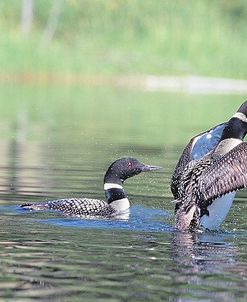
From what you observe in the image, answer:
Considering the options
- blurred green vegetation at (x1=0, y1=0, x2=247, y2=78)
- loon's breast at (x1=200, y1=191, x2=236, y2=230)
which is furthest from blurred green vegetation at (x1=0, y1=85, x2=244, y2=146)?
blurred green vegetation at (x1=0, y1=0, x2=247, y2=78)

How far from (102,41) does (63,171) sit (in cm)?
4645

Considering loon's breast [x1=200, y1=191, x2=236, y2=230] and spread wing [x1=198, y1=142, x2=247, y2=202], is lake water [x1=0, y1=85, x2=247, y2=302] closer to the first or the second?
loon's breast [x1=200, y1=191, x2=236, y2=230]

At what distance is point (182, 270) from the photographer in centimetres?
868

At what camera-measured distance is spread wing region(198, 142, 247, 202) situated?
35.1ft

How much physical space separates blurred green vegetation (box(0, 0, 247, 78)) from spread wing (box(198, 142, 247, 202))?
41020 mm

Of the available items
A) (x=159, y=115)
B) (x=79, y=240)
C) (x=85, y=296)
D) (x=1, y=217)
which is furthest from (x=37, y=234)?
(x=159, y=115)

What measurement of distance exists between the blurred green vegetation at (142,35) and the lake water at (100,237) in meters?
31.7

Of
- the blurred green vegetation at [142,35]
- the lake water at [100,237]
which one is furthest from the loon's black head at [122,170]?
the blurred green vegetation at [142,35]

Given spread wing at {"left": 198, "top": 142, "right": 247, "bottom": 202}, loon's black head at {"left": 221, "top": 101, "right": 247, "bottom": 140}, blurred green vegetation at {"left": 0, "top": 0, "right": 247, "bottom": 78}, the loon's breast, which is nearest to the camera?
spread wing at {"left": 198, "top": 142, "right": 247, "bottom": 202}

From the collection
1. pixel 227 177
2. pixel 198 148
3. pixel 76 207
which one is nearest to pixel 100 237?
pixel 227 177

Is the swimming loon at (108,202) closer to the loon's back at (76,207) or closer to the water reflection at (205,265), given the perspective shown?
the loon's back at (76,207)

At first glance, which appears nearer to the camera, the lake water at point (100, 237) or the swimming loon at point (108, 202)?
the lake water at point (100, 237)

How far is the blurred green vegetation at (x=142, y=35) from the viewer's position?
56.4 meters

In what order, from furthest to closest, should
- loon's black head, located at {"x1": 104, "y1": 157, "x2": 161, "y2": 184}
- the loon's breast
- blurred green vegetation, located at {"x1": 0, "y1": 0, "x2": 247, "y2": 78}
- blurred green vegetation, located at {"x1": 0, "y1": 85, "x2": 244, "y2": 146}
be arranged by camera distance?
blurred green vegetation, located at {"x1": 0, "y1": 0, "x2": 247, "y2": 78}
blurred green vegetation, located at {"x1": 0, "y1": 85, "x2": 244, "y2": 146}
loon's black head, located at {"x1": 104, "y1": 157, "x2": 161, "y2": 184}
the loon's breast
